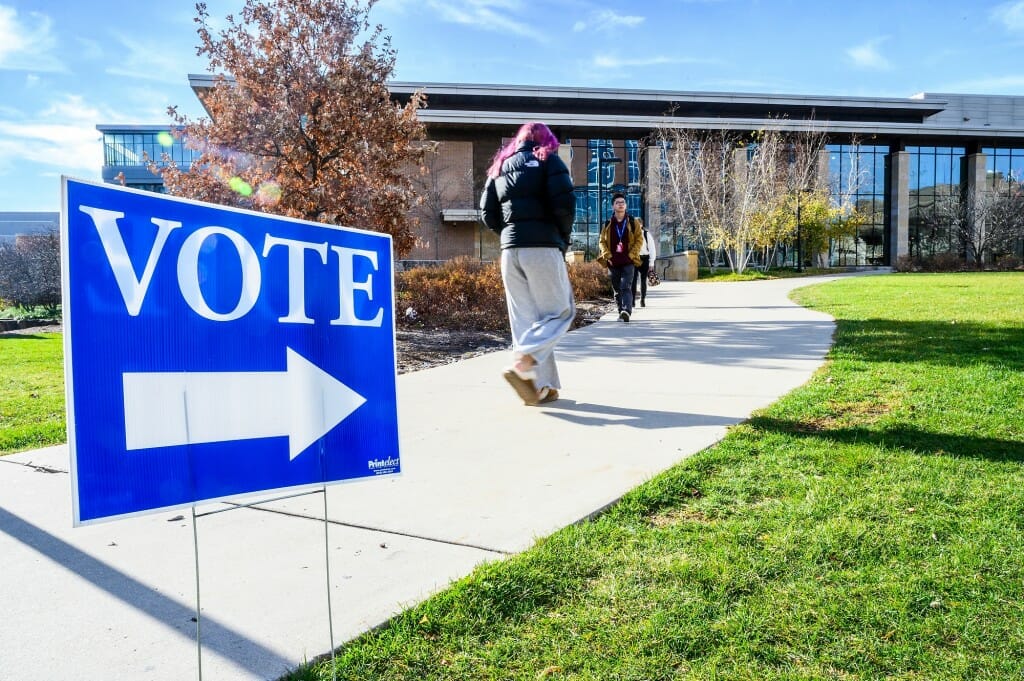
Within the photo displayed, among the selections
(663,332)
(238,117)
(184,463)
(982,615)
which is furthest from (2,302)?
(982,615)

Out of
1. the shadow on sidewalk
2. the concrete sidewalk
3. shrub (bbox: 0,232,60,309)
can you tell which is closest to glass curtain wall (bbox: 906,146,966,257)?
shrub (bbox: 0,232,60,309)

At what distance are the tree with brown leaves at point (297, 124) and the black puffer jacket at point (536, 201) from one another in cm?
626

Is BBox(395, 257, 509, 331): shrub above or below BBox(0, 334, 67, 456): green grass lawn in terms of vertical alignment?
above

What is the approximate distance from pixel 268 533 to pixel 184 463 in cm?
129

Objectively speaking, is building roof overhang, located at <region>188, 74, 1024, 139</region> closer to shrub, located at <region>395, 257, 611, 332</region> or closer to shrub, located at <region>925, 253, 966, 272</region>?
shrub, located at <region>925, 253, 966, 272</region>

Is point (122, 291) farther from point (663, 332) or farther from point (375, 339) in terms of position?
point (663, 332)

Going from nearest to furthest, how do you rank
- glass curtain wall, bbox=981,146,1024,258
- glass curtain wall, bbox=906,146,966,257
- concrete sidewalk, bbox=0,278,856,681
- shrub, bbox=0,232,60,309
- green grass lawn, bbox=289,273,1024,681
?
green grass lawn, bbox=289,273,1024,681, concrete sidewalk, bbox=0,278,856,681, shrub, bbox=0,232,60,309, glass curtain wall, bbox=906,146,966,257, glass curtain wall, bbox=981,146,1024,258

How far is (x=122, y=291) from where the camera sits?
72.9 inches

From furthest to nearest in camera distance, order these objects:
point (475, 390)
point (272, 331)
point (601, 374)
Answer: point (601, 374) → point (475, 390) → point (272, 331)

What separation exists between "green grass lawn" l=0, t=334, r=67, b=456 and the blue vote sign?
→ 3877 millimetres

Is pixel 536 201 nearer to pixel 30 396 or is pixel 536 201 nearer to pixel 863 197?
pixel 30 396

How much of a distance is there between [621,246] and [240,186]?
6.07m

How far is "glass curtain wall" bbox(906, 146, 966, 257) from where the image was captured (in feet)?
160

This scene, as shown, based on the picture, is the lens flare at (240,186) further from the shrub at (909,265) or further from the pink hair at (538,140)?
the shrub at (909,265)
